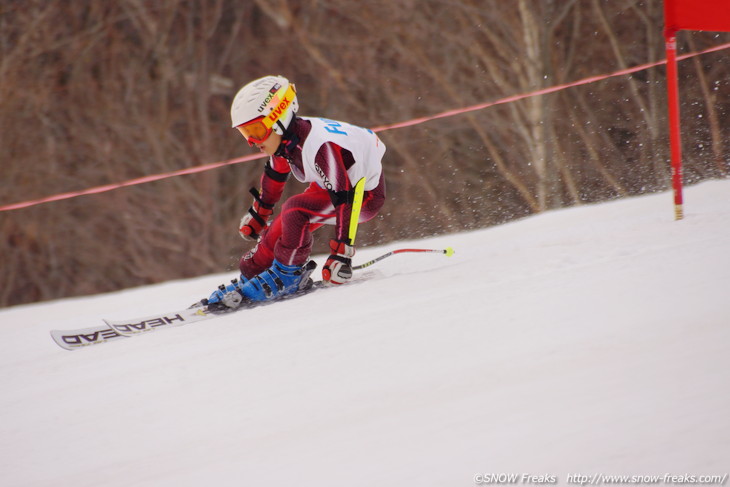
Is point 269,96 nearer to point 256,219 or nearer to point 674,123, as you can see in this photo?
point 256,219

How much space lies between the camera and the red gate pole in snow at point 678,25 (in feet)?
12.0

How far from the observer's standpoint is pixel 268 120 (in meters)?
3.53

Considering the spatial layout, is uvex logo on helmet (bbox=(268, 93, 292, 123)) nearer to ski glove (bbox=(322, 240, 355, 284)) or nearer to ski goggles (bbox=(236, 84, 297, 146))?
ski goggles (bbox=(236, 84, 297, 146))

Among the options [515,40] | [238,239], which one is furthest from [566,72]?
[238,239]

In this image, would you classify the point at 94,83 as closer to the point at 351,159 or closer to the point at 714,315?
the point at 351,159

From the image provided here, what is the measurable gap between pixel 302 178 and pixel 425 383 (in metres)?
1.71

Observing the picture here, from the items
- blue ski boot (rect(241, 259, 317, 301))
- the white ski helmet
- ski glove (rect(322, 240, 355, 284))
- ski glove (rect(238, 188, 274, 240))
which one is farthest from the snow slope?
the white ski helmet

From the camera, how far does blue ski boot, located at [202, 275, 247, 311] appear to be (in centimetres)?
369

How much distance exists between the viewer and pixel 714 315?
246 cm

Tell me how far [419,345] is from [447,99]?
7.97m

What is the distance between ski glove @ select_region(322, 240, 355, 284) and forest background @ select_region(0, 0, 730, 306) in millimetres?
4270

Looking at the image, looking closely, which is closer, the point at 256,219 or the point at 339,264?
the point at 339,264

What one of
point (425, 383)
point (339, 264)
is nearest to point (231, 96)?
point (339, 264)

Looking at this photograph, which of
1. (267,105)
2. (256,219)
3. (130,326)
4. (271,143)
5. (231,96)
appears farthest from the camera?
(231,96)
